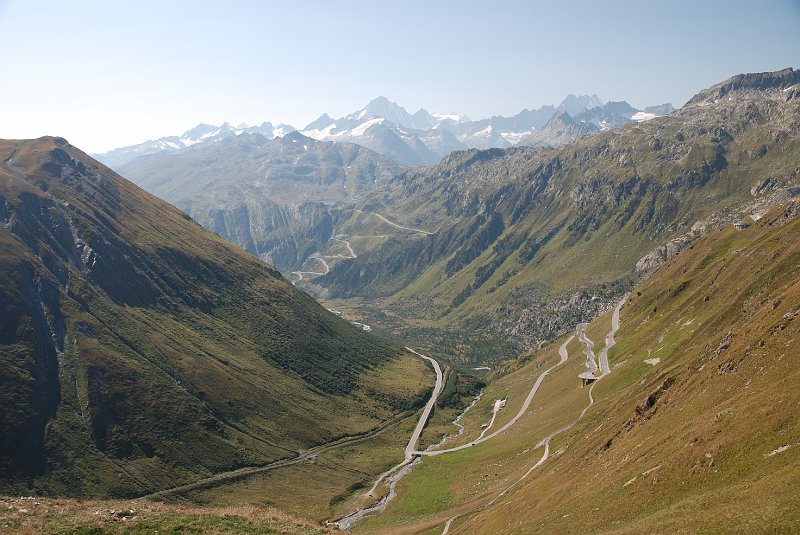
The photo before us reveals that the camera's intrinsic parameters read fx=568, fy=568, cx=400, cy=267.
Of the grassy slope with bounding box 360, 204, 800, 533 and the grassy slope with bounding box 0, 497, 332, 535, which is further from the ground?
the grassy slope with bounding box 0, 497, 332, 535

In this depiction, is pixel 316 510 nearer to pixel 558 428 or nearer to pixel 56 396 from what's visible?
pixel 558 428

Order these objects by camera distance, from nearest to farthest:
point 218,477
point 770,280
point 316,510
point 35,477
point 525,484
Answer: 1. point 525,484
2. point 770,280
3. point 35,477
4. point 316,510
5. point 218,477

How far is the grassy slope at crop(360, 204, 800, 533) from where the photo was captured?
47688 mm

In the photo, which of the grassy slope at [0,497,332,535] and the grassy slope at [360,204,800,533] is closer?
the grassy slope at [360,204,800,533]

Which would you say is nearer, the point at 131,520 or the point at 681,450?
the point at 131,520

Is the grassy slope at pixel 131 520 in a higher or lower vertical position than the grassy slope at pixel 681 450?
higher

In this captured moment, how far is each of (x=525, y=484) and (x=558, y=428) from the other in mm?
44278

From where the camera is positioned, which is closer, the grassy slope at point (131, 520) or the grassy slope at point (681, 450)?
the grassy slope at point (681, 450)

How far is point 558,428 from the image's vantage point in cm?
14525

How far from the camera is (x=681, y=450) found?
59094 millimetres

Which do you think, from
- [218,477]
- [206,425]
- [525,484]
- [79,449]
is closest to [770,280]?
[525,484]

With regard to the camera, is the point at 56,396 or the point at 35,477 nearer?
the point at 35,477

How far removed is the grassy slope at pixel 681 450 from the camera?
47.7 metres

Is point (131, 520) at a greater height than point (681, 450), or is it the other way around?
point (131, 520)
